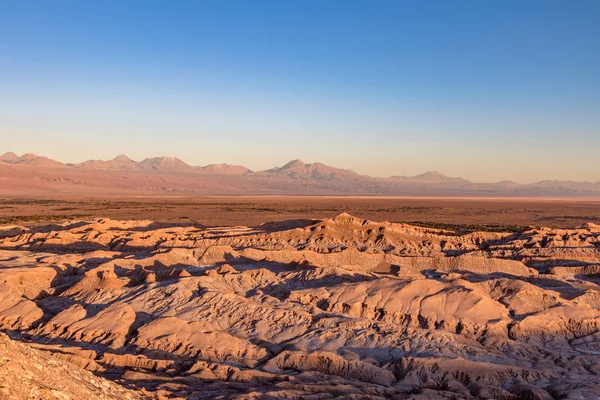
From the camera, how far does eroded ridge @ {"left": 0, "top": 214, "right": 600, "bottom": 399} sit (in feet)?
45.4

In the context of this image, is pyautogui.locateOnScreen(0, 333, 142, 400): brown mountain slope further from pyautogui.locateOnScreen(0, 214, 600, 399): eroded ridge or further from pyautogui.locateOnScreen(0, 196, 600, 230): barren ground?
pyautogui.locateOnScreen(0, 196, 600, 230): barren ground

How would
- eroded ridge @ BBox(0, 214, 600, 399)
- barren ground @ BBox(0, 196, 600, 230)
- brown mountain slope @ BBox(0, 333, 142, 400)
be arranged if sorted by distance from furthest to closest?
barren ground @ BBox(0, 196, 600, 230) → eroded ridge @ BBox(0, 214, 600, 399) → brown mountain slope @ BBox(0, 333, 142, 400)

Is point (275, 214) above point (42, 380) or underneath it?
underneath

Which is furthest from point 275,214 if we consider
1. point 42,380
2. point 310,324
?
point 42,380

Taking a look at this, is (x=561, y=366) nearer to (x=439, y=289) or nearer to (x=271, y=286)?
(x=439, y=289)

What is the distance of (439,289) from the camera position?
1972 centimetres

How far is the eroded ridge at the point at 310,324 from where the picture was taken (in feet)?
45.4

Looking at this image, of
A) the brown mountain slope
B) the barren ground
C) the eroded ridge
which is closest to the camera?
the brown mountain slope

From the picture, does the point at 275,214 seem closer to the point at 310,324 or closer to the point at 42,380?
the point at 310,324

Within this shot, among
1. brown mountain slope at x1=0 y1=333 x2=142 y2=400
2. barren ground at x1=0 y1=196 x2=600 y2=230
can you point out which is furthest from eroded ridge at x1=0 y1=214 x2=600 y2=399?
barren ground at x1=0 y1=196 x2=600 y2=230

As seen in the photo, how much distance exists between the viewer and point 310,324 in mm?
17859

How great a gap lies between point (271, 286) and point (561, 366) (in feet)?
38.1

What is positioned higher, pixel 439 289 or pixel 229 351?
pixel 439 289

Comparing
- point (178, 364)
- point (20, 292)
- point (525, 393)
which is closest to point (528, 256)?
point (525, 393)
